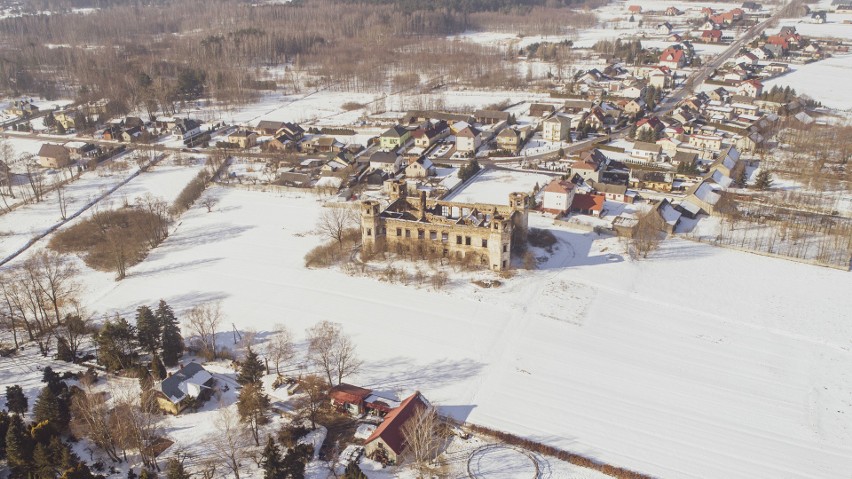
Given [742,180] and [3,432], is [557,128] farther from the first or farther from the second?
[3,432]

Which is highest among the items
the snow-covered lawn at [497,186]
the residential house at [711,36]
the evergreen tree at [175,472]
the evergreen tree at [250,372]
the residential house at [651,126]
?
the residential house at [711,36]

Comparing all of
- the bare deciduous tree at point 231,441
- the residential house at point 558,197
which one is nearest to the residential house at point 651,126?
the residential house at point 558,197

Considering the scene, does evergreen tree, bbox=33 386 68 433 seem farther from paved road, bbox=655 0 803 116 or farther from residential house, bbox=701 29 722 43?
residential house, bbox=701 29 722 43

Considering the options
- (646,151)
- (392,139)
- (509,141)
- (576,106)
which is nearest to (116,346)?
(392,139)

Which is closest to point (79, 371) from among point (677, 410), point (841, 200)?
point (677, 410)

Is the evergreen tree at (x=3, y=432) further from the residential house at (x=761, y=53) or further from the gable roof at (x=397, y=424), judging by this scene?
the residential house at (x=761, y=53)

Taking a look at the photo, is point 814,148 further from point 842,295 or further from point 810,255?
point 842,295
